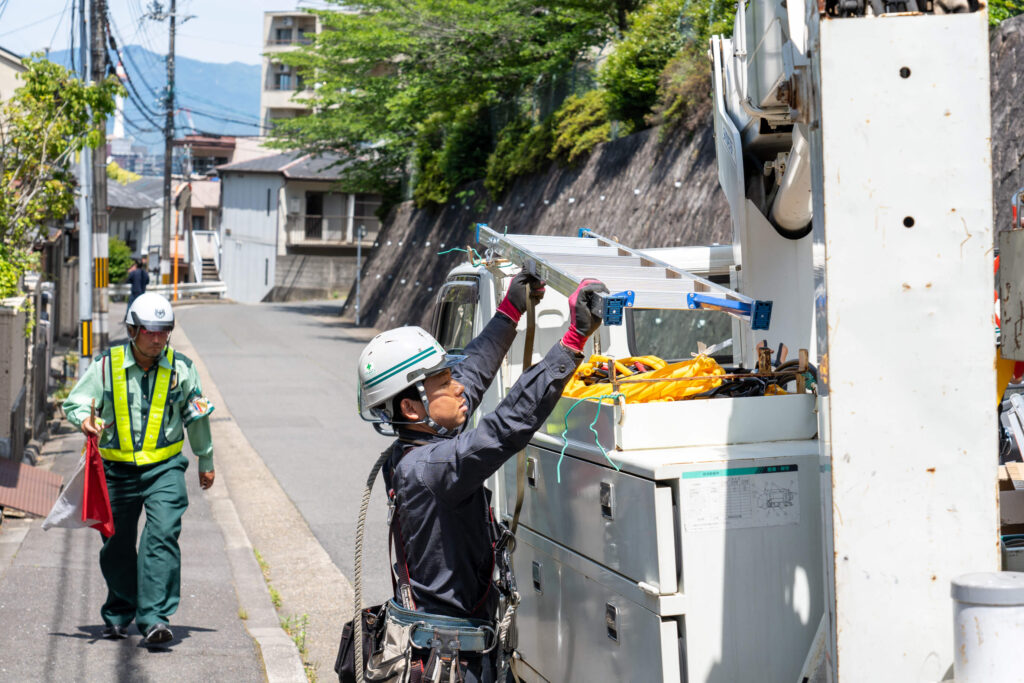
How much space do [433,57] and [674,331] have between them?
65.6 feet

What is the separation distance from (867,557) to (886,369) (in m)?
0.49

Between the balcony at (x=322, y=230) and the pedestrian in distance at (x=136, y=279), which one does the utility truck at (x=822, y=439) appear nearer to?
the pedestrian in distance at (x=136, y=279)

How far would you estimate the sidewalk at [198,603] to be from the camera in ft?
19.5

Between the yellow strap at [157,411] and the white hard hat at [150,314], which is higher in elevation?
the white hard hat at [150,314]

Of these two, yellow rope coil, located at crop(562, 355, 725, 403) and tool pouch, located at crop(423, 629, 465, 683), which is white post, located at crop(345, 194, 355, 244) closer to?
yellow rope coil, located at crop(562, 355, 725, 403)

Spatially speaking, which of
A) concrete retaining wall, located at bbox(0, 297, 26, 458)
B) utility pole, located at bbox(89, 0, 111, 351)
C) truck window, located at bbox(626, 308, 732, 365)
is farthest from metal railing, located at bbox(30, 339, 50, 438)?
truck window, located at bbox(626, 308, 732, 365)

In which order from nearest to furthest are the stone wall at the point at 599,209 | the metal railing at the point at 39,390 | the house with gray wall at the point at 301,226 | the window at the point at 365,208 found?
1. the metal railing at the point at 39,390
2. the stone wall at the point at 599,209
3. the house with gray wall at the point at 301,226
4. the window at the point at 365,208

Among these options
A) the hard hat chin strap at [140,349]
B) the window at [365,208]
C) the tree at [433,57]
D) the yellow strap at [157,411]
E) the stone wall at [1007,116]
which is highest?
the window at [365,208]

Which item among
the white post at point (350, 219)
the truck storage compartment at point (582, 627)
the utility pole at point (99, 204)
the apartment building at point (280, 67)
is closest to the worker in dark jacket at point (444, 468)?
the truck storage compartment at point (582, 627)

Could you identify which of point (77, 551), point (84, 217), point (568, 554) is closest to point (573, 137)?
point (84, 217)

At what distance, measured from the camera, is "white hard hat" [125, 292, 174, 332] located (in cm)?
615

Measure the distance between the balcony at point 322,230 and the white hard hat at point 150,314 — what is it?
5185cm

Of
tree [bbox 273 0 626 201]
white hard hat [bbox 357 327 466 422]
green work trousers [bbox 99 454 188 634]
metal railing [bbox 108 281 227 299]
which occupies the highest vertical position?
tree [bbox 273 0 626 201]

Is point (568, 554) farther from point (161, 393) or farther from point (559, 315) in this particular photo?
point (161, 393)
